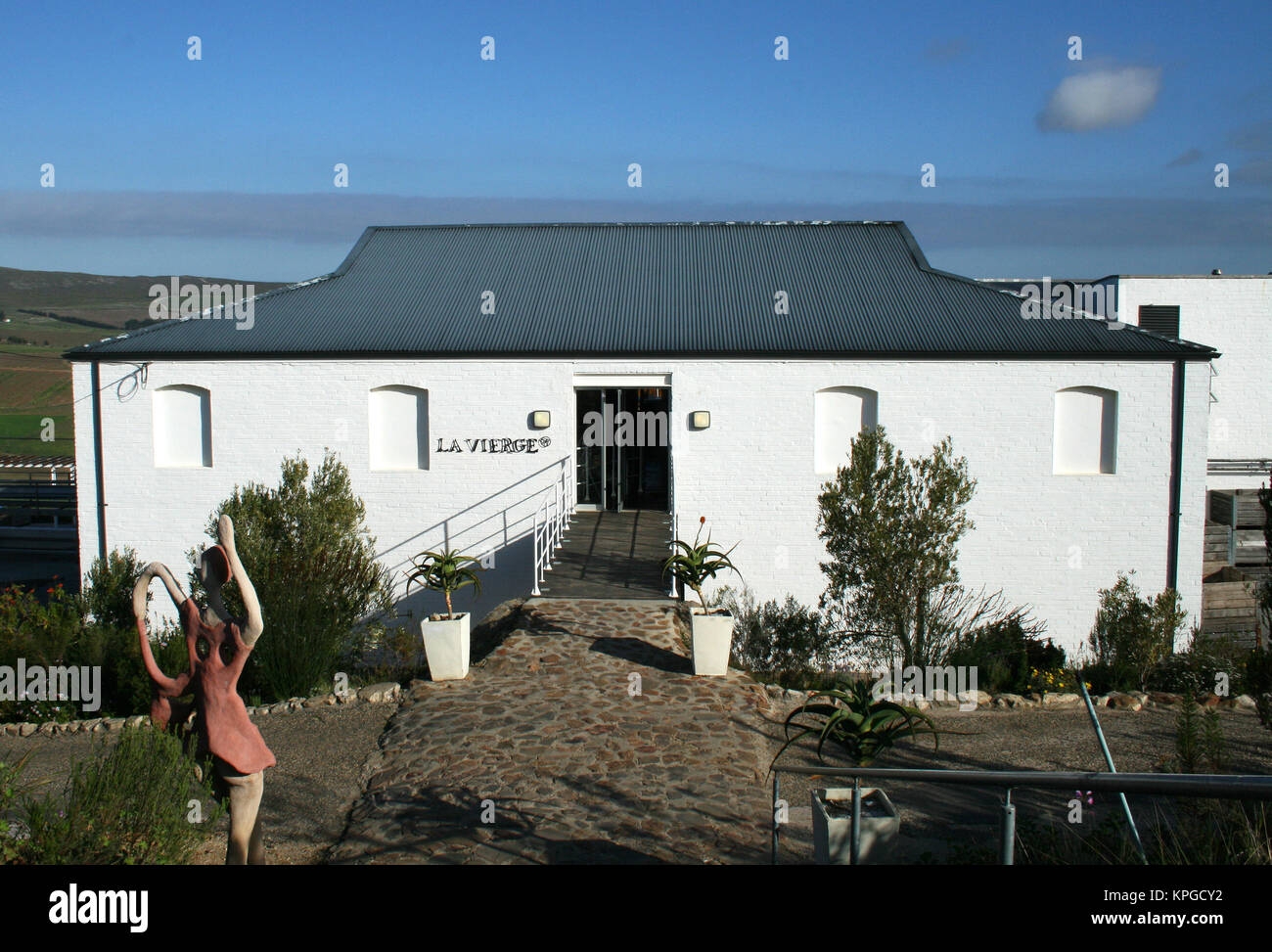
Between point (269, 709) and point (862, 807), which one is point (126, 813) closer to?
point (862, 807)

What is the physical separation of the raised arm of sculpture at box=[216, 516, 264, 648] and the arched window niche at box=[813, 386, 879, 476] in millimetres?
12152

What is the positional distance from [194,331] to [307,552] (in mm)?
7437

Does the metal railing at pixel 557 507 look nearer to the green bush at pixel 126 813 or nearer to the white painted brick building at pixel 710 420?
the white painted brick building at pixel 710 420

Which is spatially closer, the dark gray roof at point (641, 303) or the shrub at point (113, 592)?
the shrub at point (113, 592)

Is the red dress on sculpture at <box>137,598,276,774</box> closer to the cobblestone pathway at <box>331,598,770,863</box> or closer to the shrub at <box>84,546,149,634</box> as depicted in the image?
the cobblestone pathway at <box>331,598,770,863</box>

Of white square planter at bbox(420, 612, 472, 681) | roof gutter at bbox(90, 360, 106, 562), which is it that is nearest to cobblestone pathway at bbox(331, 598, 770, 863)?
white square planter at bbox(420, 612, 472, 681)

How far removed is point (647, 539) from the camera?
15766 mm

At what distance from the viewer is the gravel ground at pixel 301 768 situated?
6691mm

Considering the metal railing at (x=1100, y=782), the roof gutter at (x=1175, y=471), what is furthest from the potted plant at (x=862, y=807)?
the roof gutter at (x=1175, y=471)

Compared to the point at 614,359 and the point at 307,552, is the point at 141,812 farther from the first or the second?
the point at 614,359

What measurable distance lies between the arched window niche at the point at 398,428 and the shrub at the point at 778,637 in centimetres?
599
